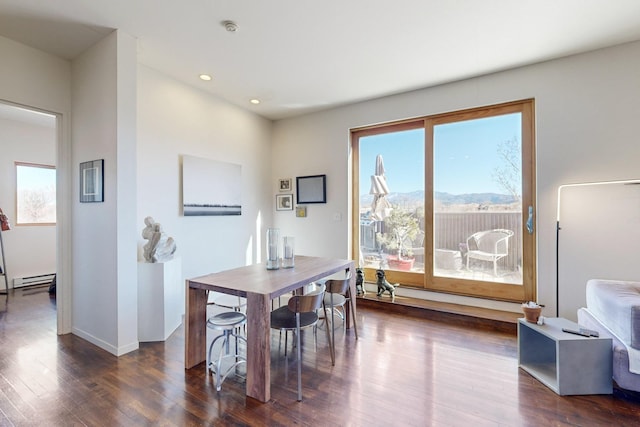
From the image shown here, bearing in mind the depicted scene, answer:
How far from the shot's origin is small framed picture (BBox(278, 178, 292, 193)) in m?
5.19

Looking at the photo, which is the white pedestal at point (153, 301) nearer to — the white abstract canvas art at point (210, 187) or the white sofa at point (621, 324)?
the white abstract canvas art at point (210, 187)

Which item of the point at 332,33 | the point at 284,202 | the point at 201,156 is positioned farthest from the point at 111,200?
the point at 284,202

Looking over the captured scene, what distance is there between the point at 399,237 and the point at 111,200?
139 inches

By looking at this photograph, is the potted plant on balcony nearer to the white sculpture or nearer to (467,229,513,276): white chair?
(467,229,513,276): white chair

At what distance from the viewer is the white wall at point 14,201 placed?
505 cm

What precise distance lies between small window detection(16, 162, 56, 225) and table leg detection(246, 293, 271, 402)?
5764mm

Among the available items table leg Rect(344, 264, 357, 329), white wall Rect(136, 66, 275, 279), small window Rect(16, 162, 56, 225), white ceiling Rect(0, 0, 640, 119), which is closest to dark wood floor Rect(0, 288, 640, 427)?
table leg Rect(344, 264, 357, 329)

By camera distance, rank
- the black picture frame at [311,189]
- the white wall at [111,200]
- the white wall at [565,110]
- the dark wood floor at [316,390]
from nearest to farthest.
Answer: the dark wood floor at [316,390]
the white wall at [111,200]
the white wall at [565,110]
the black picture frame at [311,189]

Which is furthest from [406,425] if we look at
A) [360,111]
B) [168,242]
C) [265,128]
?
[265,128]

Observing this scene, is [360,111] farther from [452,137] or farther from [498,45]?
[498,45]

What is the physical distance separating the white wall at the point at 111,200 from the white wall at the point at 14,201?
350cm

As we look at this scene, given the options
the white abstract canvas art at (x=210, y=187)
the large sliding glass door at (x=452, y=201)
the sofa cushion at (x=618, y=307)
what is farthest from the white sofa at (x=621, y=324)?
the white abstract canvas art at (x=210, y=187)

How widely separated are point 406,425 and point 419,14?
9.95 feet

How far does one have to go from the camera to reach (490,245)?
12.3ft
